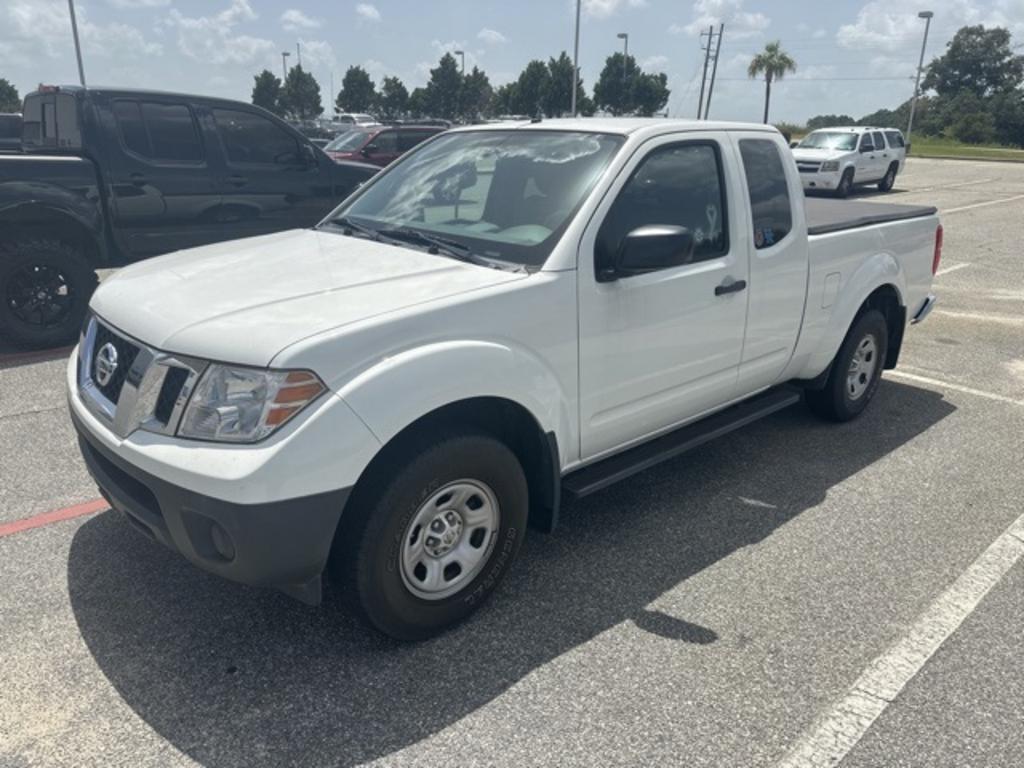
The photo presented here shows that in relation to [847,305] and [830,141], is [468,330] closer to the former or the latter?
[847,305]

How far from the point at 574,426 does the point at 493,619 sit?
82 cm

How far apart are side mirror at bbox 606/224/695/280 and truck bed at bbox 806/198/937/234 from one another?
1.66 m

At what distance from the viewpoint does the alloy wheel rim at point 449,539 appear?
284 centimetres

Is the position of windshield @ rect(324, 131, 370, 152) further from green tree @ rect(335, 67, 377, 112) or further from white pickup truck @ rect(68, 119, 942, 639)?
green tree @ rect(335, 67, 377, 112)

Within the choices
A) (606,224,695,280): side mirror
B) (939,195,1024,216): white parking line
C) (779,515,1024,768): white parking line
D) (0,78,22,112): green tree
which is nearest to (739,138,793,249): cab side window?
(606,224,695,280): side mirror

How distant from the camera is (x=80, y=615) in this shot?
3057mm

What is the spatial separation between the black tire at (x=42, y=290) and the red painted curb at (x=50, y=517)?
10.4ft

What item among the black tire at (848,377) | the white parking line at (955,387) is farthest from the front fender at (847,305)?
the white parking line at (955,387)

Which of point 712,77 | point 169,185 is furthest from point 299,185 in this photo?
point 712,77

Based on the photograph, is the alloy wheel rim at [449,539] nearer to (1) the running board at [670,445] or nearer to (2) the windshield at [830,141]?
(1) the running board at [670,445]

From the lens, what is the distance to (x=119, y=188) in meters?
6.67

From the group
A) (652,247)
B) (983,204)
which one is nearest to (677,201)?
(652,247)

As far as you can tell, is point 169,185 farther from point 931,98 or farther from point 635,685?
point 931,98

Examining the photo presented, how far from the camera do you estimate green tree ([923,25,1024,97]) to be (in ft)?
291
